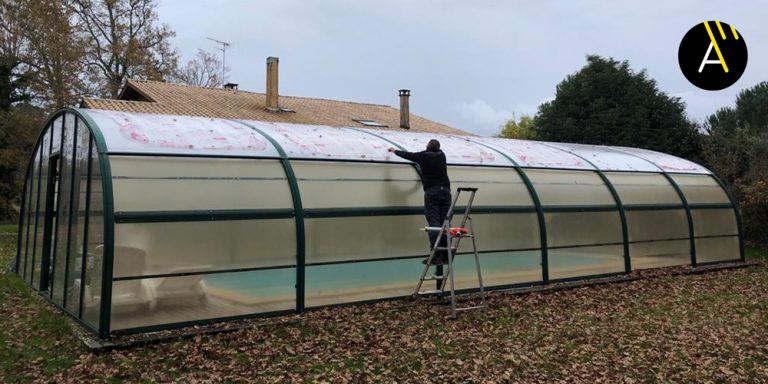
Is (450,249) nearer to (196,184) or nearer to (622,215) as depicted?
(196,184)

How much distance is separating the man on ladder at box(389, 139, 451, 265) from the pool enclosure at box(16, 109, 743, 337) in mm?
460

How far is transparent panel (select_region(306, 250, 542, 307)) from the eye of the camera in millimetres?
8602

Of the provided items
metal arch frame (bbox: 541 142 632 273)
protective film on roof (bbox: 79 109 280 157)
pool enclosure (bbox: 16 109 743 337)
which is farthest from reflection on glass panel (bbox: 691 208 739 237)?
protective film on roof (bbox: 79 109 280 157)

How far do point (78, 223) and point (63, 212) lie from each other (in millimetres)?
1116

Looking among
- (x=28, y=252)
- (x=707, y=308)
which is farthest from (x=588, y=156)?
(x=28, y=252)

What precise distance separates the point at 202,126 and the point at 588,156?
9058 millimetres

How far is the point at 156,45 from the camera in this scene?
32531mm

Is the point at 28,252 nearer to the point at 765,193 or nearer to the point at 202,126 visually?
the point at 202,126

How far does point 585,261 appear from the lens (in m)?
11.7

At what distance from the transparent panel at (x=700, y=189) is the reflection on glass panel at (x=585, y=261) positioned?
334cm

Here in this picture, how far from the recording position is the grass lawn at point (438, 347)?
600 centimetres

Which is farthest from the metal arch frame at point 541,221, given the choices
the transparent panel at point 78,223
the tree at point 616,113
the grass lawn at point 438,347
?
the tree at point 616,113

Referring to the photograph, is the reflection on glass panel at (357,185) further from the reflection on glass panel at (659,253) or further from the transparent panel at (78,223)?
the reflection on glass panel at (659,253)

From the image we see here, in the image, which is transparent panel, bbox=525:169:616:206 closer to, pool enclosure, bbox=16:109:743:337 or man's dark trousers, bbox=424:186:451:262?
pool enclosure, bbox=16:109:743:337
